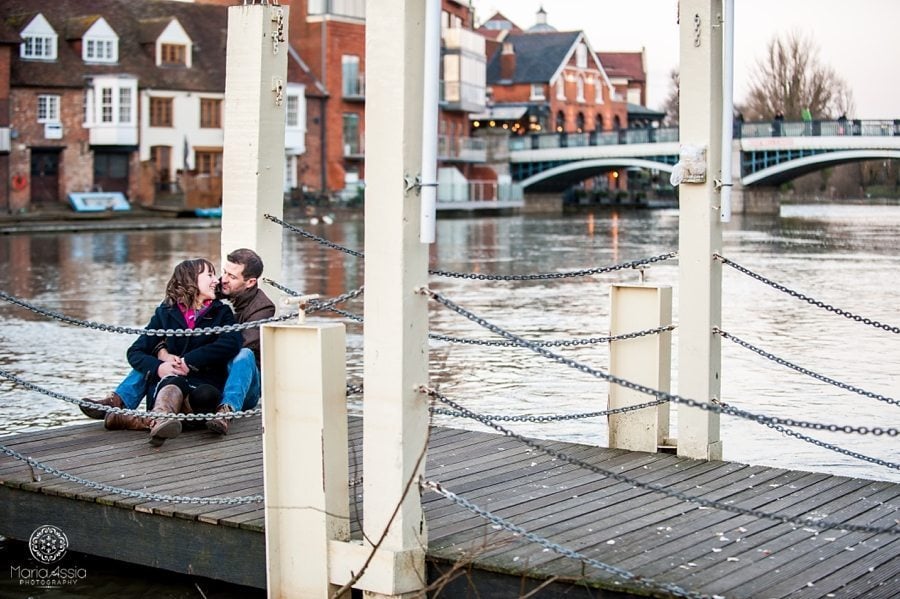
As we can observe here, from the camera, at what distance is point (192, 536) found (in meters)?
6.09

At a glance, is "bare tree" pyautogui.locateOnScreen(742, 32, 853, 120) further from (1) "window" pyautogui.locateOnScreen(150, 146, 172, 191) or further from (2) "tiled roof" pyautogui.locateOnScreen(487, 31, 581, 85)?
(1) "window" pyautogui.locateOnScreen(150, 146, 172, 191)

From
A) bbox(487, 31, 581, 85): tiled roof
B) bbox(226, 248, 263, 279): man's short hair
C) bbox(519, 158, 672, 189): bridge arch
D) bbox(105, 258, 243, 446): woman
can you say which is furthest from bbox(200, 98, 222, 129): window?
bbox(105, 258, 243, 446): woman

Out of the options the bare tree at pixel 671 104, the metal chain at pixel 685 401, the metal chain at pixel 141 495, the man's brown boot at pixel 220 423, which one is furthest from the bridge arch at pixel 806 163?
the metal chain at pixel 685 401

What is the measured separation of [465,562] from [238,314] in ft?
10.3

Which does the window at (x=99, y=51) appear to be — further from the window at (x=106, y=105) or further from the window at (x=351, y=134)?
the window at (x=351, y=134)

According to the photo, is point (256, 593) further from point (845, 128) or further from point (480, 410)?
point (845, 128)

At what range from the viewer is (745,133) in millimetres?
64438

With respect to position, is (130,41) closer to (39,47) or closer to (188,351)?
(39,47)

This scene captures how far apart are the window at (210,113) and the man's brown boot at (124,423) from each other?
4976 centimetres

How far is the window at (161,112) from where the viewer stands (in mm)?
55312

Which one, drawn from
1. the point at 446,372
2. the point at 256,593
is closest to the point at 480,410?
the point at 446,372

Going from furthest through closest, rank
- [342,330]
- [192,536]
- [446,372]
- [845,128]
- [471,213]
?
1. [471,213]
2. [845,128]
3. [446,372]
4. [192,536]
5. [342,330]

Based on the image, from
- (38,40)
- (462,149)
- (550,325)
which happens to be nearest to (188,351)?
(550,325)

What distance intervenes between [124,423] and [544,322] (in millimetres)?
10240
